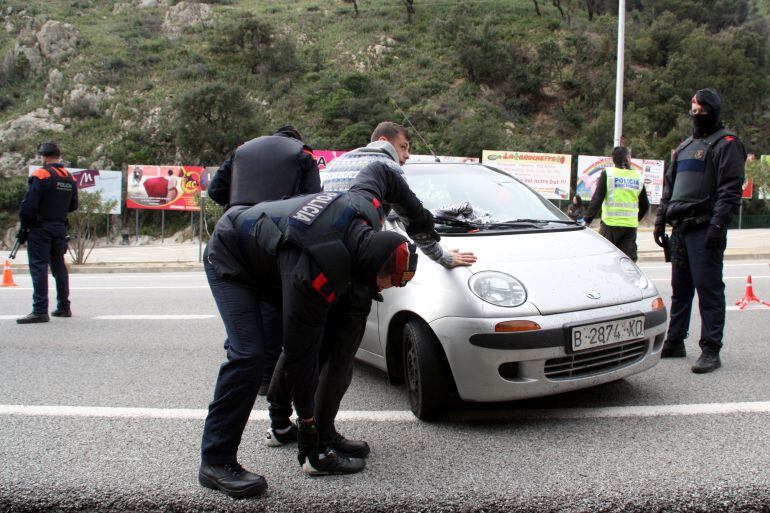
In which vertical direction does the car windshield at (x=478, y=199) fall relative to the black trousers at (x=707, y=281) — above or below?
above

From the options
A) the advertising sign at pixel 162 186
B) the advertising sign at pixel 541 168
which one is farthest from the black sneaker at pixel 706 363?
the advertising sign at pixel 162 186

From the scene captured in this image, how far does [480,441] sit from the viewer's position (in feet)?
10.8

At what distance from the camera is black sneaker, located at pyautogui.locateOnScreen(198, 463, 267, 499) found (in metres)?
2.65

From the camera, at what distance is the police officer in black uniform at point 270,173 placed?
3.17 meters

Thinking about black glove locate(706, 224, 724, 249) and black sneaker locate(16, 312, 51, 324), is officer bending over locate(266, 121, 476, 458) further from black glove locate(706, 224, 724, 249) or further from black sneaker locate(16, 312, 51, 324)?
black sneaker locate(16, 312, 51, 324)

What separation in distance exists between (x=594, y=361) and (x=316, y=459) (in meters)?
1.63

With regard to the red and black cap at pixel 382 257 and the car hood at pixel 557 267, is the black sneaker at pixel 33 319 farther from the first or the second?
the red and black cap at pixel 382 257

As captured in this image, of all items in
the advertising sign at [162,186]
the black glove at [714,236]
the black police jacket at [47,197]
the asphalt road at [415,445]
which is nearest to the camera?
the asphalt road at [415,445]

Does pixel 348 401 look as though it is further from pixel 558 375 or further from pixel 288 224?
pixel 288 224

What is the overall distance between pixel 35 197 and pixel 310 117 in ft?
128

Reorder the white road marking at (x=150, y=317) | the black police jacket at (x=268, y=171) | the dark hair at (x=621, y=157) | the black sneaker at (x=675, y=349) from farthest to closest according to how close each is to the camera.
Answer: the white road marking at (x=150, y=317) < the dark hair at (x=621, y=157) < the black sneaker at (x=675, y=349) < the black police jacket at (x=268, y=171)

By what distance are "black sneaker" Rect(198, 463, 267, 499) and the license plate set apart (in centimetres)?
176

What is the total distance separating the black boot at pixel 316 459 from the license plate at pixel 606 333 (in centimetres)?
131

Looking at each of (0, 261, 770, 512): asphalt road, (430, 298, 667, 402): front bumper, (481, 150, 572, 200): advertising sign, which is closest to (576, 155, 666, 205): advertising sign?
(481, 150, 572, 200): advertising sign
